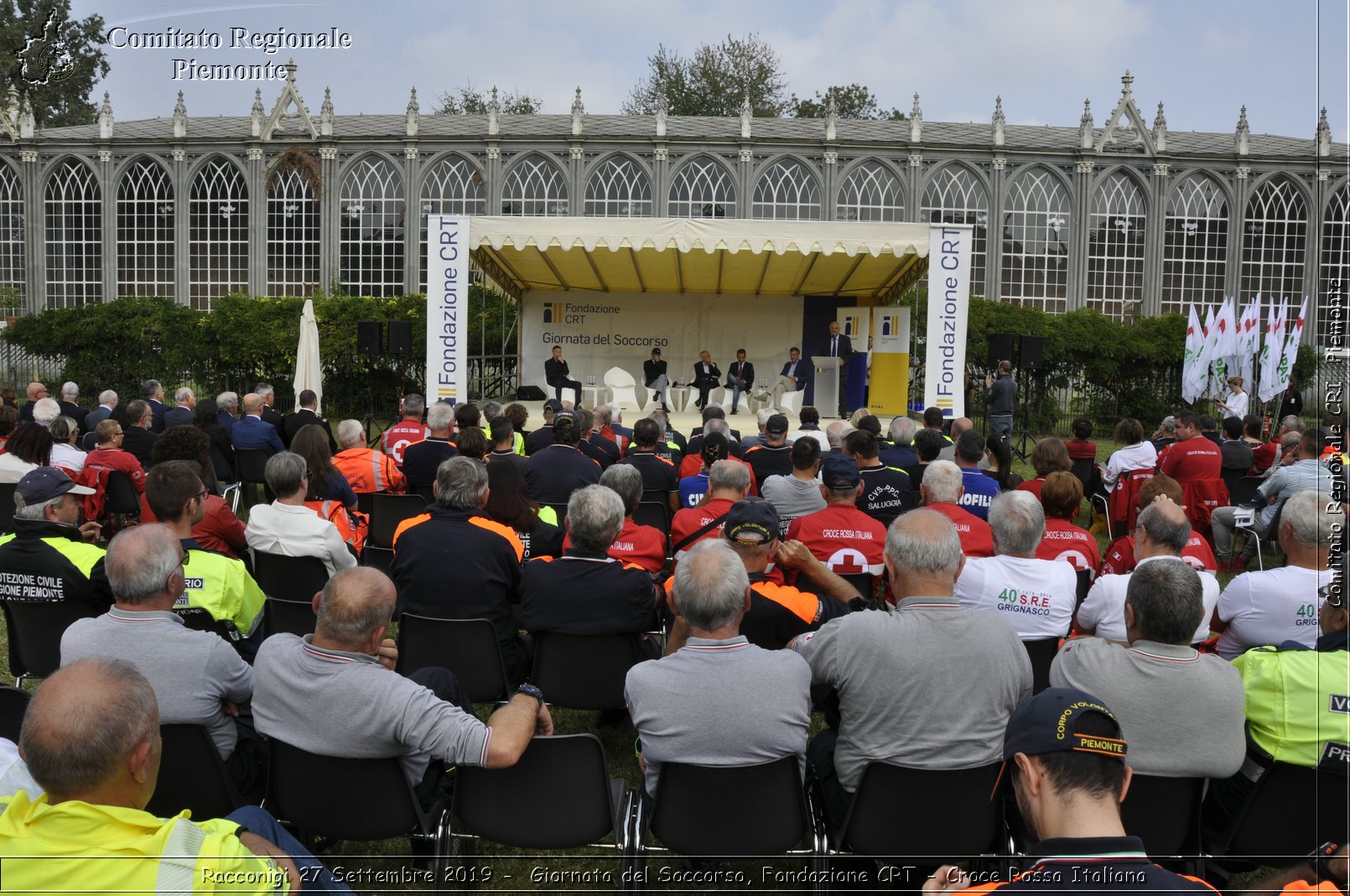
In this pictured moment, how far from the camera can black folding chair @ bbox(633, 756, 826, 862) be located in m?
2.55

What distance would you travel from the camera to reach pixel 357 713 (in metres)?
2.52

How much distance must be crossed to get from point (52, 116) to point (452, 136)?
22374 millimetres

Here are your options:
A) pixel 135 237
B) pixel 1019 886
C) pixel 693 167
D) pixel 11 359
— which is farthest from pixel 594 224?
pixel 135 237

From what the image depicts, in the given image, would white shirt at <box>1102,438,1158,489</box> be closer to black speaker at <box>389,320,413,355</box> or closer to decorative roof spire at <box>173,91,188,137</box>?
black speaker at <box>389,320,413,355</box>

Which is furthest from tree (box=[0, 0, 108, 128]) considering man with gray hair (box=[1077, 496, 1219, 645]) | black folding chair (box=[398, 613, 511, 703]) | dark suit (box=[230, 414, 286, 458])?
man with gray hair (box=[1077, 496, 1219, 645])

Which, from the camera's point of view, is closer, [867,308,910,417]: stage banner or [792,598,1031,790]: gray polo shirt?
[792,598,1031,790]: gray polo shirt

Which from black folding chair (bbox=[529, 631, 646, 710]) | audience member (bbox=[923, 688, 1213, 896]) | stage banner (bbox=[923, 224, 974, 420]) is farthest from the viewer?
stage banner (bbox=[923, 224, 974, 420])

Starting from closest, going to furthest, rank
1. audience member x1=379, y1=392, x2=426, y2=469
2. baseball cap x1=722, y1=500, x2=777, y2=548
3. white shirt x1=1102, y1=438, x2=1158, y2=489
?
baseball cap x1=722, y1=500, x2=777, y2=548
audience member x1=379, y1=392, x2=426, y2=469
white shirt x1=1102, y1=438, x2=1158, y2=489

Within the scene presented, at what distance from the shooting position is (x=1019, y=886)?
1551 mm

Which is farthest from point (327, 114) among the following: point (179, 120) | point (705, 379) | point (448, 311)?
point (448, 311)

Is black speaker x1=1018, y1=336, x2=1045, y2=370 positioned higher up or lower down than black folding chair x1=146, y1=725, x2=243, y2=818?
higher up

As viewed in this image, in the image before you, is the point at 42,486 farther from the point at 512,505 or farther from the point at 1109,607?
the point at 1109,607

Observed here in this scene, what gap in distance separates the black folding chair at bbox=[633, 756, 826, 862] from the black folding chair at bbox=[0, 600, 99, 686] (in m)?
2.51

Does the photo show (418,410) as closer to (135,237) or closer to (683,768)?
(683,768)
